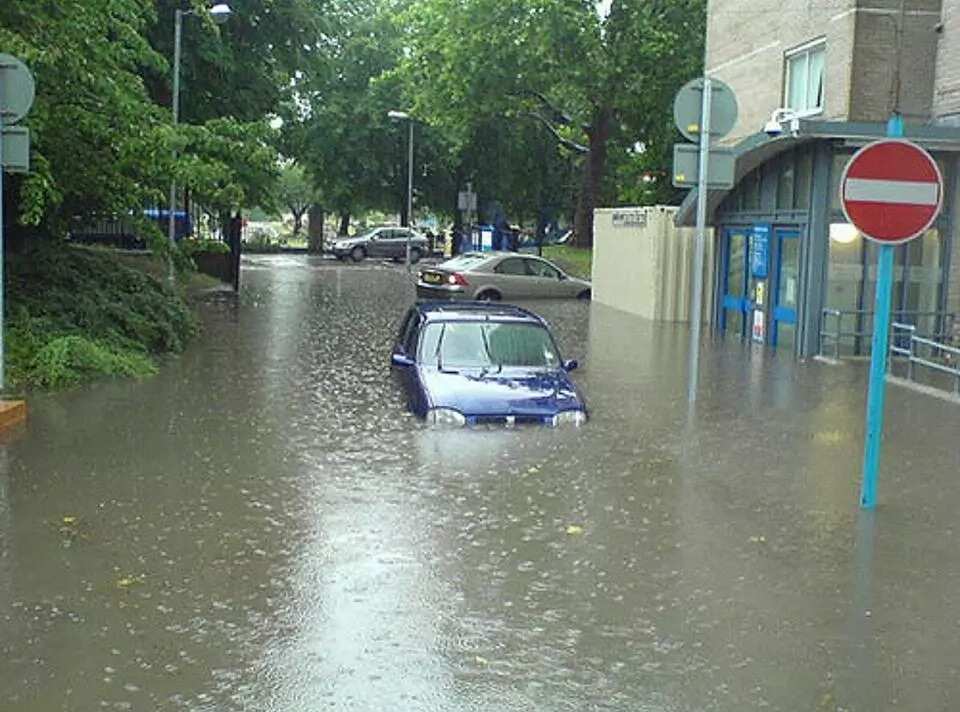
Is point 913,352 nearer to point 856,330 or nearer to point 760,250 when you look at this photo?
point 856,330

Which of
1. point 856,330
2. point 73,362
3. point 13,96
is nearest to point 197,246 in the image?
point 73,362

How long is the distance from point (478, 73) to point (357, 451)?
1073 inches

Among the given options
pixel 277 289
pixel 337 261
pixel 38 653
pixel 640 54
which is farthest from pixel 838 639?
pixel 337 261

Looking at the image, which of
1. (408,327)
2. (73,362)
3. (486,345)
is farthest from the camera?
(408,327)

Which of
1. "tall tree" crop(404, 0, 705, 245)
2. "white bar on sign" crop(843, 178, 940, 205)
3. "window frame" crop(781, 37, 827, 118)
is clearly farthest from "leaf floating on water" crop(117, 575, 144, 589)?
"tall tree" crop(404, 0, 705, 245)

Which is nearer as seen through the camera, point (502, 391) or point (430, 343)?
point (502, 391)

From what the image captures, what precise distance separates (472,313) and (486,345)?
2.31 feet

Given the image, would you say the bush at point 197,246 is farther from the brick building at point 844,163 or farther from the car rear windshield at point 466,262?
the brick building at point 844,163

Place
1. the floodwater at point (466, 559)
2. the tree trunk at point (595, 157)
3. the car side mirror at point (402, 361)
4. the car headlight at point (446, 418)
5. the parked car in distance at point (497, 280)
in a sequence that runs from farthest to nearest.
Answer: the tree trunk at point (595, 157), the parked car in distance at point (497, 280), the car side mirror at point (402, 361), the car headlight at point (446, 418), the floodwater at point (466, 559)

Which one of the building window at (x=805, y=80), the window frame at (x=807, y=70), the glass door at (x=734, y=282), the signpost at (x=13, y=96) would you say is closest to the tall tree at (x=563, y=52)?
the window frame at (x=807, y=70)

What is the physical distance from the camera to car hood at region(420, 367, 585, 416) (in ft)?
36.6

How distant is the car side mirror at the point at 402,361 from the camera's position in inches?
491

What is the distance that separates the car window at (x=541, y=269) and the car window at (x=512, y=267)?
0.22 m

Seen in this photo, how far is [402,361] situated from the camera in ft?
41.4
